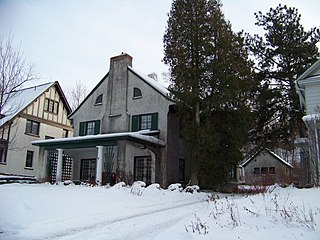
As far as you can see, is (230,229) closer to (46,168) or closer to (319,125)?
(319,125)

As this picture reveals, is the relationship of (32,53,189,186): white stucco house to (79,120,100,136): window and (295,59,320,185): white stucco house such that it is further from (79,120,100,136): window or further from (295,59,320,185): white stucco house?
(295,59,320,185): white stucco house

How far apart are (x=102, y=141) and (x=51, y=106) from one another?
1375 cm

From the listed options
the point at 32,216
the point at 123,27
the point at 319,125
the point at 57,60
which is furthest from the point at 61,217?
the point at 319,125

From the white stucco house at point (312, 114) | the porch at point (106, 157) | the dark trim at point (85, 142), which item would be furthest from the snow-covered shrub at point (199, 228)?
the dark trim at point (85, 142)

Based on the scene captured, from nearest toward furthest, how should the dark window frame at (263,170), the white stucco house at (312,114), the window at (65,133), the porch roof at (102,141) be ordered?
the white stucco house at (312,114), the porch roof at (102,141), the window at (65,133), the dark window frame at (263,170)

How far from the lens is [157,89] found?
20.6m

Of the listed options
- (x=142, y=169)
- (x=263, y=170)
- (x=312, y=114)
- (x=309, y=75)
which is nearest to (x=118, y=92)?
(x=142, y=169)

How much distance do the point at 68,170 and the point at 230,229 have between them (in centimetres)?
1831

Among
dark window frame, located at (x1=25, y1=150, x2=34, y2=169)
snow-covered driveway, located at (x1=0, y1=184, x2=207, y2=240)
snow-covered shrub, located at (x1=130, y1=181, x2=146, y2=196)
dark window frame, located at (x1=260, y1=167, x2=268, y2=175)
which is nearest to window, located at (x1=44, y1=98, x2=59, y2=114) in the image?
dark window frame, located at (x1=25, y1=150, x2=34, y2=169)

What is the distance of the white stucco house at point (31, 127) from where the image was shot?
2531cm

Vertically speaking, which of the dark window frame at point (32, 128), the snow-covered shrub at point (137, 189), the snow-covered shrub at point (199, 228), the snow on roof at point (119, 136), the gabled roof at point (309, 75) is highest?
the gabled roof at point (309, 75)

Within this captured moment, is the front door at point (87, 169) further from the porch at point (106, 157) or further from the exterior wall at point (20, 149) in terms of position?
the exterior wall at point (20, 149)

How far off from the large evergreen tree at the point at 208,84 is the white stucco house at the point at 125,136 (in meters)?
2.14

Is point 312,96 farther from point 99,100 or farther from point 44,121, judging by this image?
point 44,121
